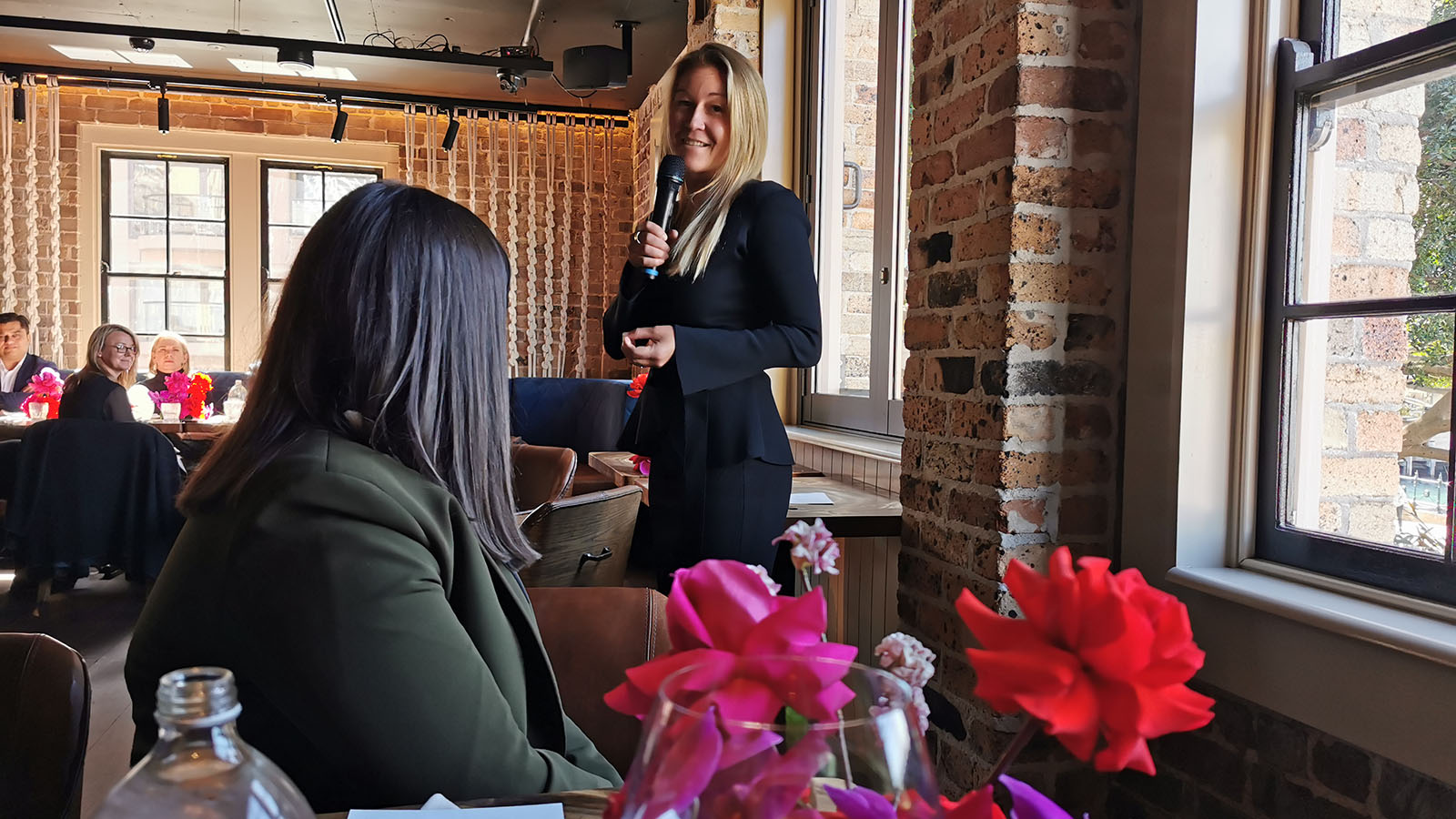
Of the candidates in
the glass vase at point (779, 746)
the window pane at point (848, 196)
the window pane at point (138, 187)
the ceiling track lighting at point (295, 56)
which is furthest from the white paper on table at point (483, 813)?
the window pane at point (138, 187)

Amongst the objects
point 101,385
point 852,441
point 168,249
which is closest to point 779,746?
point 852,441

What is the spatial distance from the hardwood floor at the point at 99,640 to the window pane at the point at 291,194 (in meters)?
3.74

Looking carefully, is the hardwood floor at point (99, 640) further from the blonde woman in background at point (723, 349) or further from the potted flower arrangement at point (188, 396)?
the blonde woman in background at point (723, 349)

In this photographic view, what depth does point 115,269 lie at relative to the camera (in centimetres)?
736

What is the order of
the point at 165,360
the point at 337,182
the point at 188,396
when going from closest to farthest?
the point at 188,396, the point at 165,360, the point at 337,182

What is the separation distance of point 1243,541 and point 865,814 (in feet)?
4.92

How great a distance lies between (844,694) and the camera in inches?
12.5

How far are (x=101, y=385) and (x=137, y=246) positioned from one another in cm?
415

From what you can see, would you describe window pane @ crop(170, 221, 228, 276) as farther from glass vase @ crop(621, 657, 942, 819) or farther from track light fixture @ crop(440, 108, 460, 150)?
glass vase @ crop(621, 657, 942, 819)

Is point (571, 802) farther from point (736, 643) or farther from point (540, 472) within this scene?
point (540, 472)

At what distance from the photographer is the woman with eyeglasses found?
3.92m

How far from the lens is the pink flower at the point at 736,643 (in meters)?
0.32

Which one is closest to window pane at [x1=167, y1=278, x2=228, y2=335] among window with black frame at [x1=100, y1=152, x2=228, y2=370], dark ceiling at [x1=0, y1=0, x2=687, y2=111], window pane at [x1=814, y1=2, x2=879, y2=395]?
window with black frame at [x1=100, y1=152, x2=228, y2=370]

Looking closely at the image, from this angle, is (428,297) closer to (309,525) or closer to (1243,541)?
(309,525)
